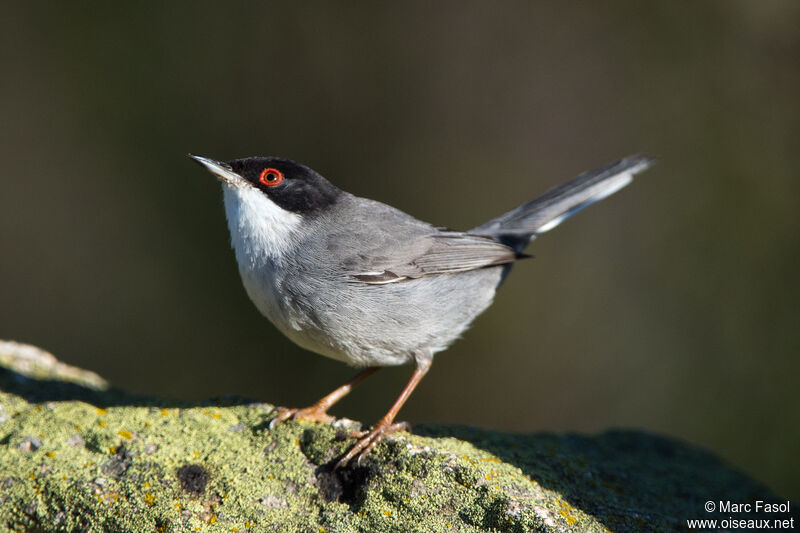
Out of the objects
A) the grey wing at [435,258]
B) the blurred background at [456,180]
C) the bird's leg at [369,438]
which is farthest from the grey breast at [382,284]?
the blurred background at [456,180]

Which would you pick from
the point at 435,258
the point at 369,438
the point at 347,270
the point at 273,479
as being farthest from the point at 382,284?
the point at 273,479

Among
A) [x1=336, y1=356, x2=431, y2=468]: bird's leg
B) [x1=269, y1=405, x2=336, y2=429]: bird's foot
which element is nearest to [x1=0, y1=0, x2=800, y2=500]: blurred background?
[x1=269, y1=405, x2=336, y2=429]: bird's foot

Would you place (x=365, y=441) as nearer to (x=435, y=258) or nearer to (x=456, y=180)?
(x=435, y=258)

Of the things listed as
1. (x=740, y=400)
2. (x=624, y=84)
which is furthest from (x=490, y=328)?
(x=624, y=84)

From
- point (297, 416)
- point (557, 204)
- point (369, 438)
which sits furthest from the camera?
point (557, 204)

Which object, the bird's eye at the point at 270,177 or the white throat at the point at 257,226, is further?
the bird's eye at the point at 270,177

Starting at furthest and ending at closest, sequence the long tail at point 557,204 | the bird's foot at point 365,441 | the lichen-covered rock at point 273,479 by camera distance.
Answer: the long tail at point 557,204 < the bird's foot at point 365,441 < the lichen-covered rock at point 273,479

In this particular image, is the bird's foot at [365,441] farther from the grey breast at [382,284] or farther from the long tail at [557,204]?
the long tail at [557,204]
